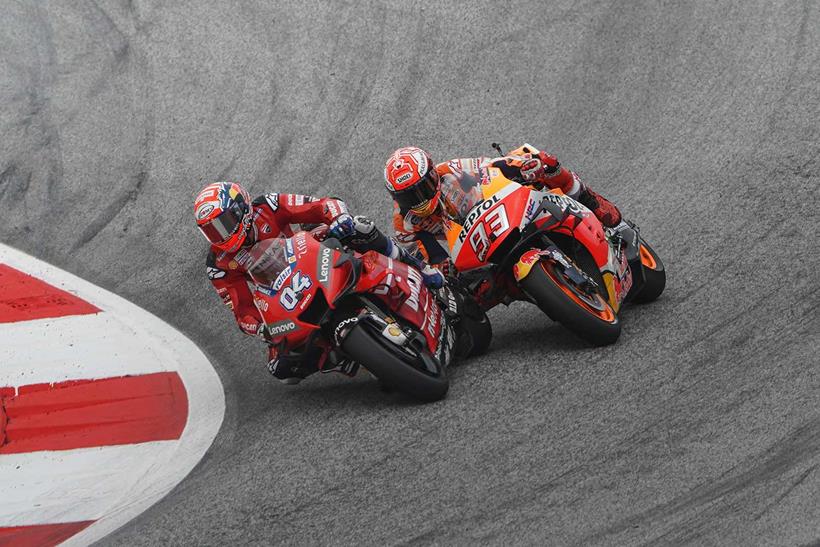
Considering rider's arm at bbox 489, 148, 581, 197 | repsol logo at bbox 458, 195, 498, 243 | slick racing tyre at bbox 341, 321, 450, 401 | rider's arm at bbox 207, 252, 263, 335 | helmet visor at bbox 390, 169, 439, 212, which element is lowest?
rider's arm at bbox 207, 252, 263, 335

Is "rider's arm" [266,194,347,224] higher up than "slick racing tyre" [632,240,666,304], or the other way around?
"slick racing tyre" [632,240,666,304]

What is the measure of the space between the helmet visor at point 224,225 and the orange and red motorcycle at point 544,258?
139 cm

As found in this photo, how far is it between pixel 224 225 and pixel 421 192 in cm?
132

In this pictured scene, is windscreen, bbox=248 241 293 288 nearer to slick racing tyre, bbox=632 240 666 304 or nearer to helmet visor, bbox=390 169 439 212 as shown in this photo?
helmet visor, bbox=390 169 439 212

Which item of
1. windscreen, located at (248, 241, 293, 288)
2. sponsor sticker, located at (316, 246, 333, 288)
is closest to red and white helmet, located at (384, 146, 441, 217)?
sponsor sticker, located at (316, 246, 333, 288)

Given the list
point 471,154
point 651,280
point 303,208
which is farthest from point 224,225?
point 471,154

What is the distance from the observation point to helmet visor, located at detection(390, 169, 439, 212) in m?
7.03

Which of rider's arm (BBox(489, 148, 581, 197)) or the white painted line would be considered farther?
rider's arm (BBox(489, 148, 581, 197))

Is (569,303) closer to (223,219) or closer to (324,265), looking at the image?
(324,265)

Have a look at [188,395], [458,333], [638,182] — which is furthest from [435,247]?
[638,182]

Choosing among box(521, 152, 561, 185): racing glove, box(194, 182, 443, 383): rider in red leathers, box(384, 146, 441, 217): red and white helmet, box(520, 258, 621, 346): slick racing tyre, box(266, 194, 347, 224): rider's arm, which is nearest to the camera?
box(520, 258, 621, 346): slick racing tyre

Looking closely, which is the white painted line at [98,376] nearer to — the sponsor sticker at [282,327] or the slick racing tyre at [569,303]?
the sponsor sticker at [282,327]

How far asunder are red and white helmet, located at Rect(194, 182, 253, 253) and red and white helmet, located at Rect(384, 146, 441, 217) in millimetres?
1005

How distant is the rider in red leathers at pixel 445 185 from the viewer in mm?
7023
